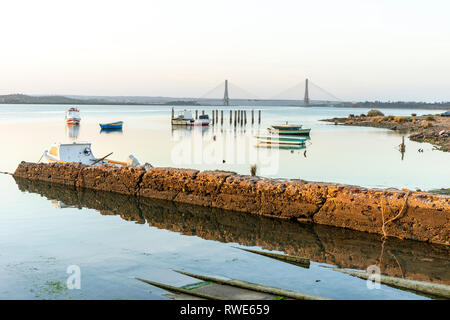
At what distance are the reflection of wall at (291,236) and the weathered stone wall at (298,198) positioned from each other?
20 cm

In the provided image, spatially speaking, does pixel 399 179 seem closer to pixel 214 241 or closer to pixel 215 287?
pixel 214 241

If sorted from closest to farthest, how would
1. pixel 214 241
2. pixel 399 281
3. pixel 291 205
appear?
1. pixel 399 281
2. pixel 214 241
3. pixel 291 205

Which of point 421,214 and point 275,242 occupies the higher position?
point 421,214

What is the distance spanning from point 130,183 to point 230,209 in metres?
3.51

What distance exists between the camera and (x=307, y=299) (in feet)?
19.5

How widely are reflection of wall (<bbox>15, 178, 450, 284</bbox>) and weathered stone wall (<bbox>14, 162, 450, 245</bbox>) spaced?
0.20 metres

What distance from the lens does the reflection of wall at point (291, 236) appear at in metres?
8.09

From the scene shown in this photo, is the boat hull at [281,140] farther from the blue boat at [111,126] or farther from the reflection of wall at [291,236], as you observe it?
the reflection of wall at [291,236]

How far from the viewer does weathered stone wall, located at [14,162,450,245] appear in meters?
8.97

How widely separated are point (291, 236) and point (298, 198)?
1.06 m

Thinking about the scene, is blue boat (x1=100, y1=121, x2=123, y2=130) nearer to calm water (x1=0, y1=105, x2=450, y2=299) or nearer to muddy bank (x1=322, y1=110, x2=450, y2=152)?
muddy bank (x1=322, y1=110, x2=450, y2=152)

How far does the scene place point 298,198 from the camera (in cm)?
1049
